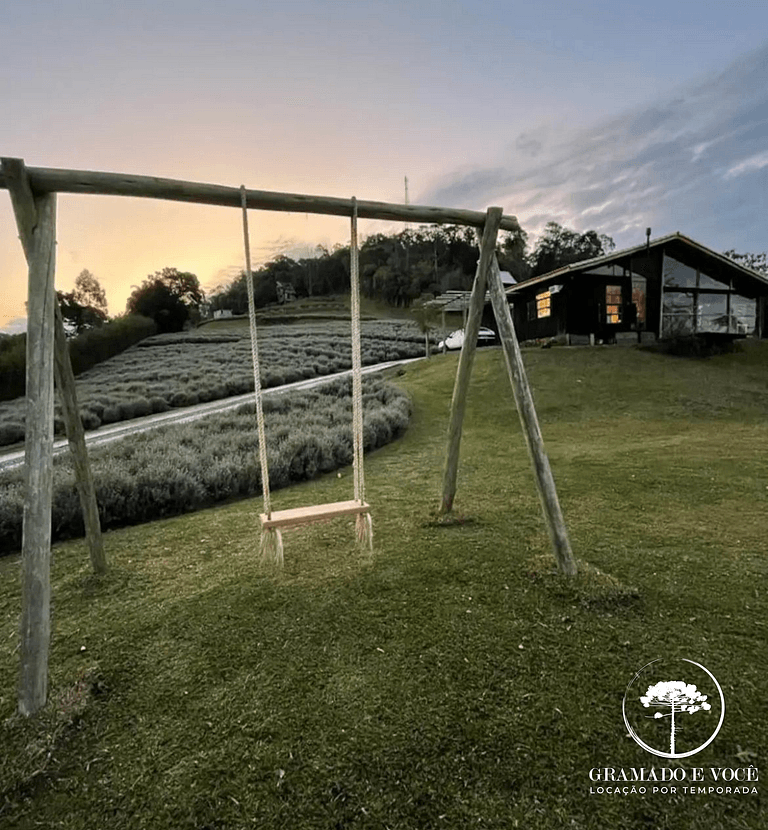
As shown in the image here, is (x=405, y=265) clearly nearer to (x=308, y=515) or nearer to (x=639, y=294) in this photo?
(x=639, y=294)

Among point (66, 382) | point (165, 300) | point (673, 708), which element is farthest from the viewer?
point (165, 300)

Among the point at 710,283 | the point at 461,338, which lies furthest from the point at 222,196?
the point at 461,338

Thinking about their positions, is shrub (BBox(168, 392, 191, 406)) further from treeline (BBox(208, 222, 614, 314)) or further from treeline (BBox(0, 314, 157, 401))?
treeline (BBox(208, 222, 614, 314))

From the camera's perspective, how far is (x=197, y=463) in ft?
20.7

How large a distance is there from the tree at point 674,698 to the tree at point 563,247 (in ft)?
165

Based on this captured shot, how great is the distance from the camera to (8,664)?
2.69 m

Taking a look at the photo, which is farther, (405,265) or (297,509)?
(405,265)

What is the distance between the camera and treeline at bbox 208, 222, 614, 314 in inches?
1943

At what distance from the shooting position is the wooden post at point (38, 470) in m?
2.18

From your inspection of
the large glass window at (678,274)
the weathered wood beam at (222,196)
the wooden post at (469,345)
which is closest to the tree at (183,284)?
the large glass window at (678,274)

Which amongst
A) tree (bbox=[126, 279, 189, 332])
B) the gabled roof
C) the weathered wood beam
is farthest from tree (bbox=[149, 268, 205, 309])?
the weathered wood beam

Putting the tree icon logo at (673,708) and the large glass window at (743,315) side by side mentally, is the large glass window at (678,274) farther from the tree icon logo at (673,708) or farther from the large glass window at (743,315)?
the tree icon logo at (673,708)

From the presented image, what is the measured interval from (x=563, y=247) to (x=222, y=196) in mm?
60311

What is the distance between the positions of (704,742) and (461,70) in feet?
27.6
